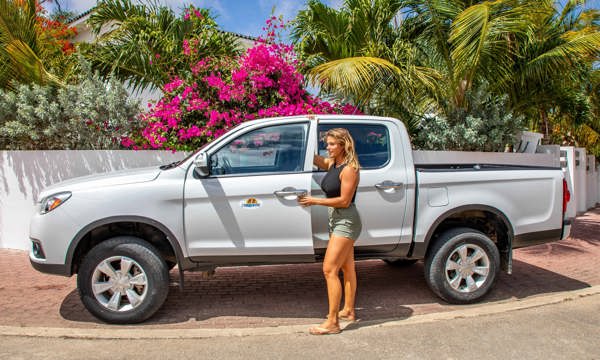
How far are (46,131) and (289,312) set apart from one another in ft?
17.3

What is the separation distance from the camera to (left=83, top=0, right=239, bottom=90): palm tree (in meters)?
9.88

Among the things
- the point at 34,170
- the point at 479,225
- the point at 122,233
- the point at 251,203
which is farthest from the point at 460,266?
the point at 34,170

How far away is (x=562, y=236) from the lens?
573 centimetres

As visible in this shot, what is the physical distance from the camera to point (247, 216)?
4.90m

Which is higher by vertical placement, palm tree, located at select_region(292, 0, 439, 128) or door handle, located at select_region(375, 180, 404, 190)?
palm tree, located at select_region(292, 0, 439, 128)

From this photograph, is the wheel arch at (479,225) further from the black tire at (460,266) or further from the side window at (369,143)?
the side window at (369,143)

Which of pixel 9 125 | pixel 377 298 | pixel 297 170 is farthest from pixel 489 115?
pixel 9 125

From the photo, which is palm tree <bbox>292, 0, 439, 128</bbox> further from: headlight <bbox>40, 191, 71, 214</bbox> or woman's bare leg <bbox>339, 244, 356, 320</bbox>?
headlight <bbox>40, 191, 71, 214</bbox>

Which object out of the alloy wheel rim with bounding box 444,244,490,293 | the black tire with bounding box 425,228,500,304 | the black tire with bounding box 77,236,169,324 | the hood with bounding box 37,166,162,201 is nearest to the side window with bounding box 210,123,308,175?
the hood with bounding box 37,166,162,201

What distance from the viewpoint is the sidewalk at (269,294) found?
510 cm

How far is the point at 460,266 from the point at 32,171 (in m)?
6.65

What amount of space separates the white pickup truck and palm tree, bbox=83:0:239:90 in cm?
537

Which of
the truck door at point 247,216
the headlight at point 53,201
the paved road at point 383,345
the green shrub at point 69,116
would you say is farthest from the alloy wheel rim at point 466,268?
the green shrub at point 69,116

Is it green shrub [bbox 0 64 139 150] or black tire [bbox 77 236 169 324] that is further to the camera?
green shrub [bbox 0 64 139 150]
